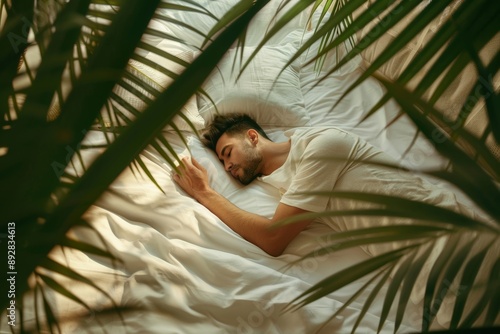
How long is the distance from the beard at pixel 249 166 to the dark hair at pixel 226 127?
0.14 m

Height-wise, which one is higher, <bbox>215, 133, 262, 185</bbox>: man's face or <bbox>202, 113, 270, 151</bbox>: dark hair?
<bbox>202, 113, 270, 151</bbox>: dark hair

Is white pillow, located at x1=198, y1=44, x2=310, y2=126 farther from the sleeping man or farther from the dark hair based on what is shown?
the sleeping man

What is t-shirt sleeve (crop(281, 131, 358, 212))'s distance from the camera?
1.60 metres

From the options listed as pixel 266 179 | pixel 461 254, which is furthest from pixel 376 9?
pixel 266 179


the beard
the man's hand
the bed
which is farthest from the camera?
the beard

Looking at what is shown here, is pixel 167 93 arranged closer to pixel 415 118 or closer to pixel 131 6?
pixel 131 6

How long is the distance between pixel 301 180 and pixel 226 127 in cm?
50

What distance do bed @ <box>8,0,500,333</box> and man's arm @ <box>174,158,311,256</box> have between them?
29 mm

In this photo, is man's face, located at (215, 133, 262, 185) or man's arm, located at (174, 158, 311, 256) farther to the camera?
man's face, located at (215, 133, 262, 185)

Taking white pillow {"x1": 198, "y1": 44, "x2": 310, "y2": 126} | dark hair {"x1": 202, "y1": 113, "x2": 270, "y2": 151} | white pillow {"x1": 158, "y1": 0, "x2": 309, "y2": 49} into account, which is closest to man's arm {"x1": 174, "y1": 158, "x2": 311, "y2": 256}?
dark hair {"x1": 202, "y1": 113, "x2": 270, "y2": 151}

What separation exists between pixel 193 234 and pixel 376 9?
1058 mm

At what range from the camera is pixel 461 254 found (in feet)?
1.62

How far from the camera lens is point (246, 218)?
1.62 meters

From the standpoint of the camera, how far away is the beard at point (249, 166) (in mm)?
1901
